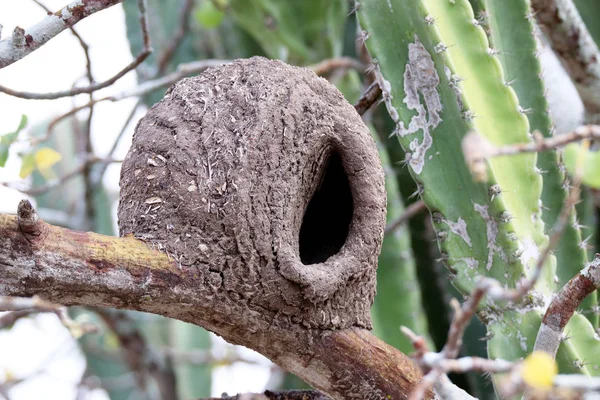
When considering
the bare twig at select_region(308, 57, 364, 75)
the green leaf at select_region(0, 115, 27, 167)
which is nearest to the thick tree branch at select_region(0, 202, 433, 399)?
the green leaf at select_region(0, 115, 27, 167)

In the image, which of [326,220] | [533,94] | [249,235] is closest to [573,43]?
[533,94]

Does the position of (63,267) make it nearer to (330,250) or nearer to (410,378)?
(410,378)

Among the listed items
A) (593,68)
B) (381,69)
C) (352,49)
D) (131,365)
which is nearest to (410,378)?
(381,69)

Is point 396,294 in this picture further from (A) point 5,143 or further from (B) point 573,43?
(A) point 5,143

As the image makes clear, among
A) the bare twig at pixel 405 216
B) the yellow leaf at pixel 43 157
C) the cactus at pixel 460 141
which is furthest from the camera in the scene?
the bare twig at pixel 405 216

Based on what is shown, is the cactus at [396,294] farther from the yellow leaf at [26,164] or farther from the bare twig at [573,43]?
the yellow leaf at [26,164]

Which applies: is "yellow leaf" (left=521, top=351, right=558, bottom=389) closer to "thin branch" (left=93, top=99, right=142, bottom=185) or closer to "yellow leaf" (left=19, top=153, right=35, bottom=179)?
"yellow leaf" (left=19, top=153, right=35, bottom=179)

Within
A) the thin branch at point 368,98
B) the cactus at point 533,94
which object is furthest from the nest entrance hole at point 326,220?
the cactus at point 533,94
